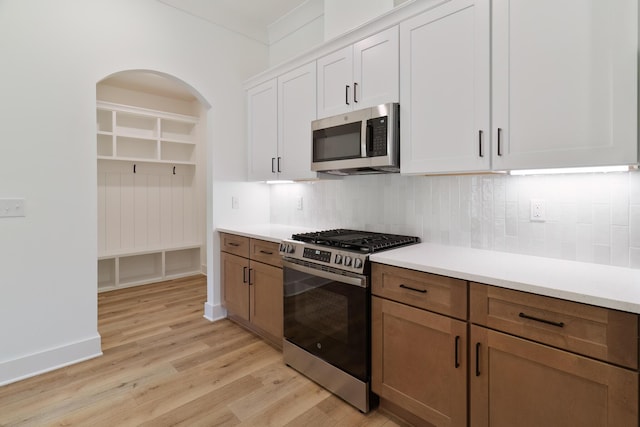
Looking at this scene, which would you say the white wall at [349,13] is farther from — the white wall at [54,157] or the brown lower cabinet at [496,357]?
the brown lower cabinet at [496,357]

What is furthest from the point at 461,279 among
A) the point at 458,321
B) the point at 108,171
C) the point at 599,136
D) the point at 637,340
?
the point at 108,171

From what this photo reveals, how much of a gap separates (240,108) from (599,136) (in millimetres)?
2906

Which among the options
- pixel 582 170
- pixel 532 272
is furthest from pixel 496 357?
pixel 582 170

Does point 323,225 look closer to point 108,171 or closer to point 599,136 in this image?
point 599,136

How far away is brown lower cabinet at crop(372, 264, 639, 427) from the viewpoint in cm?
111

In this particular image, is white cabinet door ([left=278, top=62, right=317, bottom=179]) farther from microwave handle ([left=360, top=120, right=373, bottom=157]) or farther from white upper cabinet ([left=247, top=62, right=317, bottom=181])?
microwave handle ([left=360, top=120, right=373, bottom=157])

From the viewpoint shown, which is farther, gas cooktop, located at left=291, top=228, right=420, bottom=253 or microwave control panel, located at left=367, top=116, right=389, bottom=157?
microwave control panel, located at left=367, top=116, right=389, bottom=157

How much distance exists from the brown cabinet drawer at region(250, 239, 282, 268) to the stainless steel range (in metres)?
0.17

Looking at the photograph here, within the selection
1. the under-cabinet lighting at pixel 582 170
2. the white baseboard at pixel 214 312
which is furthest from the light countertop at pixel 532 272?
the white baseboard at pixel 214 312

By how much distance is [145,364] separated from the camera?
7.78ft

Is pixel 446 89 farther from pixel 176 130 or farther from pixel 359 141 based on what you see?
pixel 176 130

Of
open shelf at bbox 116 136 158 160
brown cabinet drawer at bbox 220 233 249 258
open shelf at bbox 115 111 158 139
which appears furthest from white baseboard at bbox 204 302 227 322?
open shelf at bbox 115 111 158 139

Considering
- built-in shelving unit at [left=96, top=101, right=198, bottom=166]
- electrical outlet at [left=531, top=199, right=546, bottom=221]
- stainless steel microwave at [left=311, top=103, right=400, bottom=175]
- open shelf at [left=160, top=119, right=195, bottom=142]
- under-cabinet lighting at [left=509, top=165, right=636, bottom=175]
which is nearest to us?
under-cabinet lighting at [left=509, top=165, right=636, bottom=175]

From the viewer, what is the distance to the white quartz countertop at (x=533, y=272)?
1.14 meters
